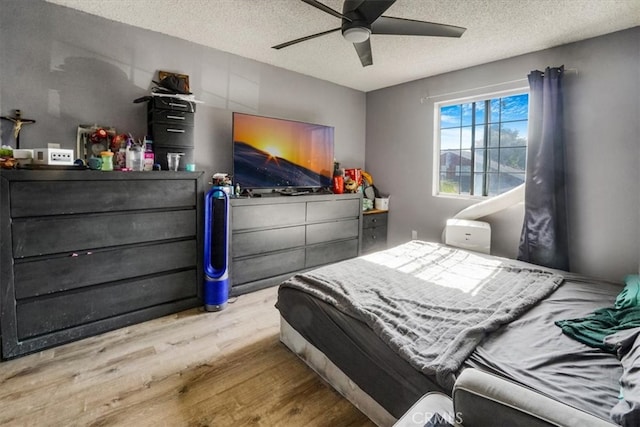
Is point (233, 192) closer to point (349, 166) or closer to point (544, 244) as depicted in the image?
point (349, 166)

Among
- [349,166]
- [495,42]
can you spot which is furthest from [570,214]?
[349,166]

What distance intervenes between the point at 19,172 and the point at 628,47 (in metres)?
4.67

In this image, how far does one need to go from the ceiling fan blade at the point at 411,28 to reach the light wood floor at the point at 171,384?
7.50 feet

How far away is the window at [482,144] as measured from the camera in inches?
136

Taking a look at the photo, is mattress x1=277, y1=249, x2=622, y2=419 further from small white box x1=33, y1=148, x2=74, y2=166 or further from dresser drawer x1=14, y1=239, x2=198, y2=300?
small white box x1=33, y1=148, x2=74, y2=166

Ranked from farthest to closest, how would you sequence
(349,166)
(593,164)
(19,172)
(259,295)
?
(349,166), (259,295), (593,164), (19,172)

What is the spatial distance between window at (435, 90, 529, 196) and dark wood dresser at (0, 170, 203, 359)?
3.04 meters

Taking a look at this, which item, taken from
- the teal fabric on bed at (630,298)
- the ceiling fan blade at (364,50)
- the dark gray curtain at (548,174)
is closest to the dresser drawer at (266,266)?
the ceiling fan blade at (364,50)

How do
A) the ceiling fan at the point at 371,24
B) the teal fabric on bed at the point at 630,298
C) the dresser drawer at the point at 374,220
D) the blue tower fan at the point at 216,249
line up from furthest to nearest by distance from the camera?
1. the dresser drawer at the point at 374,220
2. the blue tower fan at the point at 216,249
3. the ceiling fan at the point at 371,24
4. the teal fabric on bed at the point at 630,298

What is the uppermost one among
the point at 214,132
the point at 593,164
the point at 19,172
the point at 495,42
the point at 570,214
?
the point at 495,42

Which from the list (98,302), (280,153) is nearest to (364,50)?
(280,153)

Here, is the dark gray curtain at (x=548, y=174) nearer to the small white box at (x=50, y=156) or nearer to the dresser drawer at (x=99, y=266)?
the dresser drawer at (x=99, y=266)

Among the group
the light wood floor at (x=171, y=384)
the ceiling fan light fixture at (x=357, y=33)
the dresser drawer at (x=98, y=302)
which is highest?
the ceiling fan light fixture at (x=357, y=33)

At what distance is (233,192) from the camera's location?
10.2 ft
